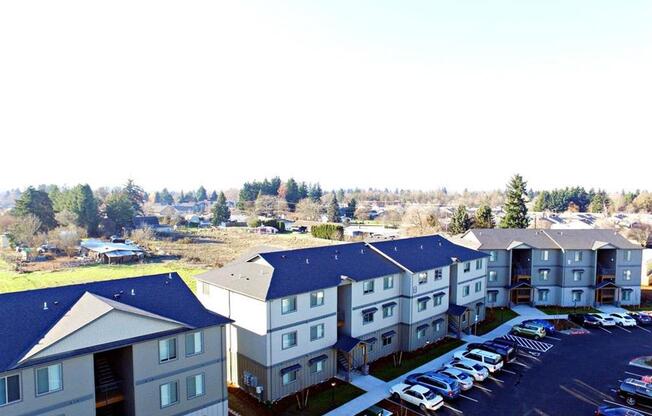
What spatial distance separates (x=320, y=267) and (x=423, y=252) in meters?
13.2

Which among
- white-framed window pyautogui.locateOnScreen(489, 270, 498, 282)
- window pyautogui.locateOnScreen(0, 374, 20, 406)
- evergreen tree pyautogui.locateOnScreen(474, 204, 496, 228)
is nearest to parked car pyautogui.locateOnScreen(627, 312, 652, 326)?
white-framed window pyautogui.locateOnScreen(489, 270, 498, 282)

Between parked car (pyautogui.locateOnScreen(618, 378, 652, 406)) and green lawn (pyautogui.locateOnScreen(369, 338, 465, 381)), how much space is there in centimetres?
1280

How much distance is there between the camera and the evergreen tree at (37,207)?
94562 mm

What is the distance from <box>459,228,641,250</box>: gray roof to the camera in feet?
167

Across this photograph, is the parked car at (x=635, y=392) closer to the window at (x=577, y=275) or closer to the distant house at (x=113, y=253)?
the window at (x=577, y=275)

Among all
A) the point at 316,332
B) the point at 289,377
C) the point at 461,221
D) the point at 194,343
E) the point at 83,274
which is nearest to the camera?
the point at 194,343

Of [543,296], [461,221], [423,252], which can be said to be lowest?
[543,296]

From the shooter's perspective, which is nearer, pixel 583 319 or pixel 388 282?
pixel 388 282

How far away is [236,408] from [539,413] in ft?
63.2

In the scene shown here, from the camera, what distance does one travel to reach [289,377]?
93.6ft

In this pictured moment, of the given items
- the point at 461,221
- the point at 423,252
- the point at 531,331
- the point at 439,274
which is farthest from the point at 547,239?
the point at 461,221

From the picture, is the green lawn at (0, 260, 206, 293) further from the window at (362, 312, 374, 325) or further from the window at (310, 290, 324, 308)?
the window at (310, 290, 324, 308)

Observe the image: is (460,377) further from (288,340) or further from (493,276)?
(493,276)

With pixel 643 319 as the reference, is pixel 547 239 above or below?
above
